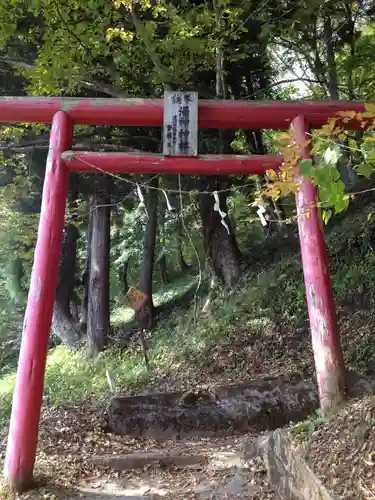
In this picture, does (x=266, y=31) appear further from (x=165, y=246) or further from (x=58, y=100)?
(x=165, y=246)

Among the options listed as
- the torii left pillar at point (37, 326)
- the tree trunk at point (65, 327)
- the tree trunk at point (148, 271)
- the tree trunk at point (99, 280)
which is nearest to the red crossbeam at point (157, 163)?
the torii left pillar at point (37, 326)

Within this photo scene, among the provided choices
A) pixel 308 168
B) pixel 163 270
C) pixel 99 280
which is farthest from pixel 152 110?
pixel 163 270

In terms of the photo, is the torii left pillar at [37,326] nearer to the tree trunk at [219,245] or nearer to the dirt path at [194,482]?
the dirt path at [194,482]

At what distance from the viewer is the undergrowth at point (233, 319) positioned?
293 inches

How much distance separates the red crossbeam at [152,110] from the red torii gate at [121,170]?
0.04 feet

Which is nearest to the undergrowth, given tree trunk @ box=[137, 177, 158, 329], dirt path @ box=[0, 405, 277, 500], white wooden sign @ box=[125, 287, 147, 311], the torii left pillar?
tree trunk @ box=[137, 177, 158, 329]

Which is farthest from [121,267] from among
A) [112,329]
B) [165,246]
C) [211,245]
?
[211,245]

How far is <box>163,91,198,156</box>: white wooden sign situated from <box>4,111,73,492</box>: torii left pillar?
43.4 inches

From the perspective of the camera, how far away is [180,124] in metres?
4.89

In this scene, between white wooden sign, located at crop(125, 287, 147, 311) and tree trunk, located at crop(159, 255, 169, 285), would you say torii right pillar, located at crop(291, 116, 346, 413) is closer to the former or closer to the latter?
white wooden sign, located at crop(125, 287, 147, 311)

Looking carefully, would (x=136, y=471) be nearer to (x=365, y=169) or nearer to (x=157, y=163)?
(x=157, y=163)

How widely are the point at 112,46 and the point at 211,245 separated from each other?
4.64 m

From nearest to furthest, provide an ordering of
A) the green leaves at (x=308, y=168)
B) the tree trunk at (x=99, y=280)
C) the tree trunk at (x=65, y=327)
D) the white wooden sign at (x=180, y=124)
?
the green leaves at (x=308, y=168) → the white wooden sign at (x=180, y=124) → the tree trunk at (x=99, y=280) → the tree trunk at (x=65, y=327)

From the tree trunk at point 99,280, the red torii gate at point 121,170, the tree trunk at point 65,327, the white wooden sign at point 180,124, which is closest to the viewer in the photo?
the red torii gate at point 121,170
